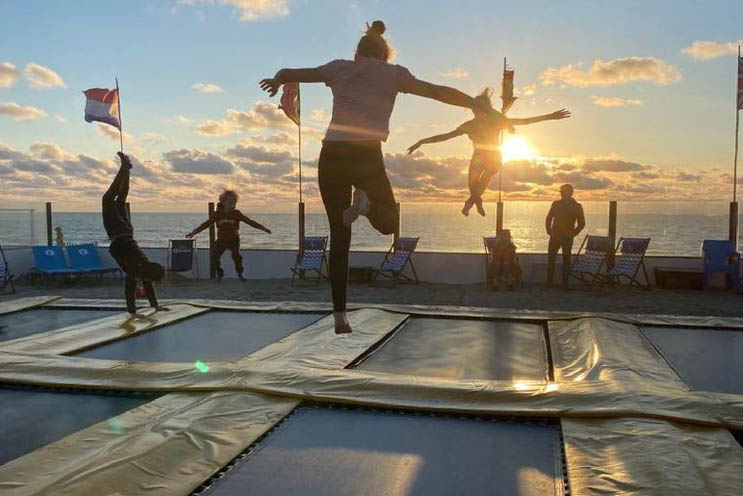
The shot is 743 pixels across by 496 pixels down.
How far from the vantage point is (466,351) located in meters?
3.30

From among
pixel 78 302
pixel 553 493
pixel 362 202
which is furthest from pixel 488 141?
pixel 78 302

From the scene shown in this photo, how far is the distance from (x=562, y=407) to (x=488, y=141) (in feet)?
5.77

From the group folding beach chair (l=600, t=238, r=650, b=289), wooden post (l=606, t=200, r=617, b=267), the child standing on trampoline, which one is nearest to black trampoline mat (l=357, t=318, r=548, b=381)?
the child standing on trampoline

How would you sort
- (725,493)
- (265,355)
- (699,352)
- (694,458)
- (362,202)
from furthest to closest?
(699,352) → (265,355) → (362,202) → (694,458) → (725,493)

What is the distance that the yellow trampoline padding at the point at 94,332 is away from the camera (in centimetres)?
325

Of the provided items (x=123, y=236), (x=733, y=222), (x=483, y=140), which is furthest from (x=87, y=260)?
(x=733, y=222)

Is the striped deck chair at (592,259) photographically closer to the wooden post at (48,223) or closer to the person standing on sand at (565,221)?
the person standing on sand at (565,221)

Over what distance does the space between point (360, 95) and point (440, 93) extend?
344 millimetres

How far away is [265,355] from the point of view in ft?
9.78

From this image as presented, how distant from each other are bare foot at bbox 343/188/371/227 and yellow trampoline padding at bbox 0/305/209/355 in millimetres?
1947

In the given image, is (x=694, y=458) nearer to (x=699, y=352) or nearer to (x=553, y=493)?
(x=553, y=493)

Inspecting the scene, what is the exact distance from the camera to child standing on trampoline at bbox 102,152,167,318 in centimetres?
434

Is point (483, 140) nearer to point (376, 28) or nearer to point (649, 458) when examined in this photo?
point (376, 28)

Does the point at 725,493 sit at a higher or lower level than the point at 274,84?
lower
